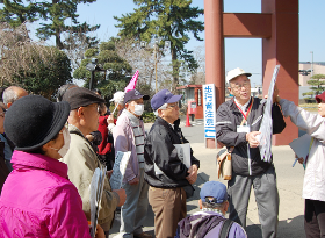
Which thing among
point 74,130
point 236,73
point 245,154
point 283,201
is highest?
point 236,73

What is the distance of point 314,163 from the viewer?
9.48 feet

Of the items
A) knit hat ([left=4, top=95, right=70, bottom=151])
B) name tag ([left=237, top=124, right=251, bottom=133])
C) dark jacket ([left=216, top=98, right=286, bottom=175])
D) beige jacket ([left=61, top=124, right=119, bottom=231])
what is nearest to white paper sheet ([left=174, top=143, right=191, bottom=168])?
dark jacket ([left=216, top=98, right=286, bottom=175])

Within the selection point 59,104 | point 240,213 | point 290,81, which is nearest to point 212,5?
point 290,81

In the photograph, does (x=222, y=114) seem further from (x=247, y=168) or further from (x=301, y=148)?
(x=301, y=148)

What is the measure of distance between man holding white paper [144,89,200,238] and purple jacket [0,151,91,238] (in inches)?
61.6

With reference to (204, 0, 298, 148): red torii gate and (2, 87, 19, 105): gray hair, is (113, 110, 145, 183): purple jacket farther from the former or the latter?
(204, 0, 298, 148): red torii gate

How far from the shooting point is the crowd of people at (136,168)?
4.16 ft

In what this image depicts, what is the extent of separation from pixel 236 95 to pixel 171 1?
28110mm

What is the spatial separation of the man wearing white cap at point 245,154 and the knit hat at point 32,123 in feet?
6.77

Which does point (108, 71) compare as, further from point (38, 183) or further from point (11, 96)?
point (38, 183)

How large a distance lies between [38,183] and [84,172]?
58cm

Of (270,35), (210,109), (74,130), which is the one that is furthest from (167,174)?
(270,35)

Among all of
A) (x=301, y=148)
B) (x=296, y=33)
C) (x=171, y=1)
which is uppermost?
(x=171, y=1)

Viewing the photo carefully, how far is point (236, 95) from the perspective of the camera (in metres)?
3.18
